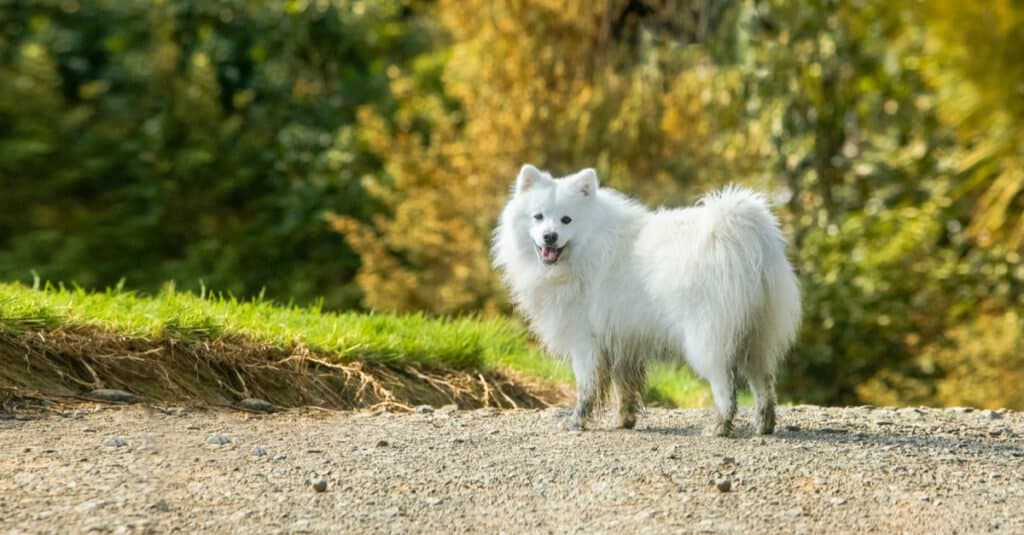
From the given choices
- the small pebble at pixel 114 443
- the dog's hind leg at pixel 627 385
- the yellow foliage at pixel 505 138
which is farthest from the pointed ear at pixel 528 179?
the yellow foliage at pixel 505 138

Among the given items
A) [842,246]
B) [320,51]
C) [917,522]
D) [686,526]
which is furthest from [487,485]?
[320,51]

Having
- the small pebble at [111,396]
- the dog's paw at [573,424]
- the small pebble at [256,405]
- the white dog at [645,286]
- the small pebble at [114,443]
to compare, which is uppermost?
the white dog at [645,286]

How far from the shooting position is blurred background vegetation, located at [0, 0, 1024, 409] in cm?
1313

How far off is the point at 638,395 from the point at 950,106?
25.6 feet

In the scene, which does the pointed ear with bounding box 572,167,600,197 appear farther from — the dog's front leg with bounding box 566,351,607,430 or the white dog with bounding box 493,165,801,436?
the dog's front leg with bounding box 566,351,607,430

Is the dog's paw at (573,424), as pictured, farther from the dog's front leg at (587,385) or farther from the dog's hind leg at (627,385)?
the dog's hind leg at (627,385)

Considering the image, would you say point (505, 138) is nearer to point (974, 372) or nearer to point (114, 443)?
point (974, 372)

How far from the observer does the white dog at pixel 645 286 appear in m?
6.02

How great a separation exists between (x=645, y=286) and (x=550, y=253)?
52 cm

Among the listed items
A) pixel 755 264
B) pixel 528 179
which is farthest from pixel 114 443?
pixel 755 264

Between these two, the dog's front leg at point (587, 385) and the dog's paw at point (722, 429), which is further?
the dog's front leg at point (587, 385)

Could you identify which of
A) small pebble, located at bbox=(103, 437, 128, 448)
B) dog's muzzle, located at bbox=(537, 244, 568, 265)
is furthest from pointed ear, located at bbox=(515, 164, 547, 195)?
small pebble, located at bbox=(103, 437, 128, 448)

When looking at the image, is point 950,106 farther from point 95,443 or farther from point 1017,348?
point 95,443

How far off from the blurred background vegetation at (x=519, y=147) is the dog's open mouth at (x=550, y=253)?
5951 mm
